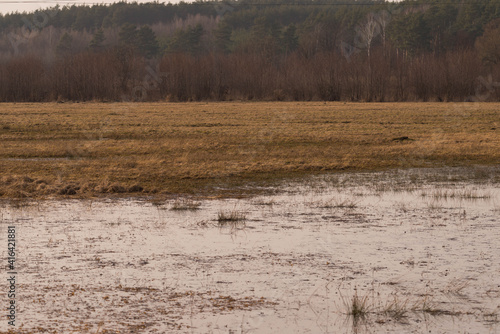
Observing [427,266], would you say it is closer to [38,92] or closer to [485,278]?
[485,278]

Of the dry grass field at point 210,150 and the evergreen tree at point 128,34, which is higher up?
the evergreen tree at point 128,34

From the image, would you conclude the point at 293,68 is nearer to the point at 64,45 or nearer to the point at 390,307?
the point at 390,307

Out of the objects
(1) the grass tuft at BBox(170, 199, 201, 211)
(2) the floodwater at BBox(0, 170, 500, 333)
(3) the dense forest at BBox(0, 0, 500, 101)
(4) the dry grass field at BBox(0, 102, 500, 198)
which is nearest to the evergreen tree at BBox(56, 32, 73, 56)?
(3) the dense forest at BBox(0, 0, 500, 101)

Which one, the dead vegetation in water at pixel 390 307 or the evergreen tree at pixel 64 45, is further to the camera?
the evergreen tree at pixel 64 45

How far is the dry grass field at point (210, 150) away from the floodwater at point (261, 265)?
3028mm

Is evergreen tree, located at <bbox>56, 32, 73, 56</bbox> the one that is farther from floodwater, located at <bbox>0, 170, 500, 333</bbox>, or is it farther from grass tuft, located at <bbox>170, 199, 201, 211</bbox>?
floodwater, located at <bbox>0, 170, 500, 333</bbox>

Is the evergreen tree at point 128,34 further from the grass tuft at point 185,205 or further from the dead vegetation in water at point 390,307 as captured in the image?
the dead vegetation in water at point 390,307

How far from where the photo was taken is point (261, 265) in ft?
31.9

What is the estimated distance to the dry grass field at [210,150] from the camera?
18.0 meters

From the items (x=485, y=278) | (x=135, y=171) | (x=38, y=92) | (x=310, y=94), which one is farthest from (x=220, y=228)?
(x=38, y=92)

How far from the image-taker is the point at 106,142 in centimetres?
2784

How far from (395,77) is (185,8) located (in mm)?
128703

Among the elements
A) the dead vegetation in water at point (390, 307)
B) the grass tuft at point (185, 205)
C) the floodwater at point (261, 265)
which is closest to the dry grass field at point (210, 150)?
the grass tuft at point (185, 205)

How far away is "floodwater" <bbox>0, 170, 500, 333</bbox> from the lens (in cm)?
750
